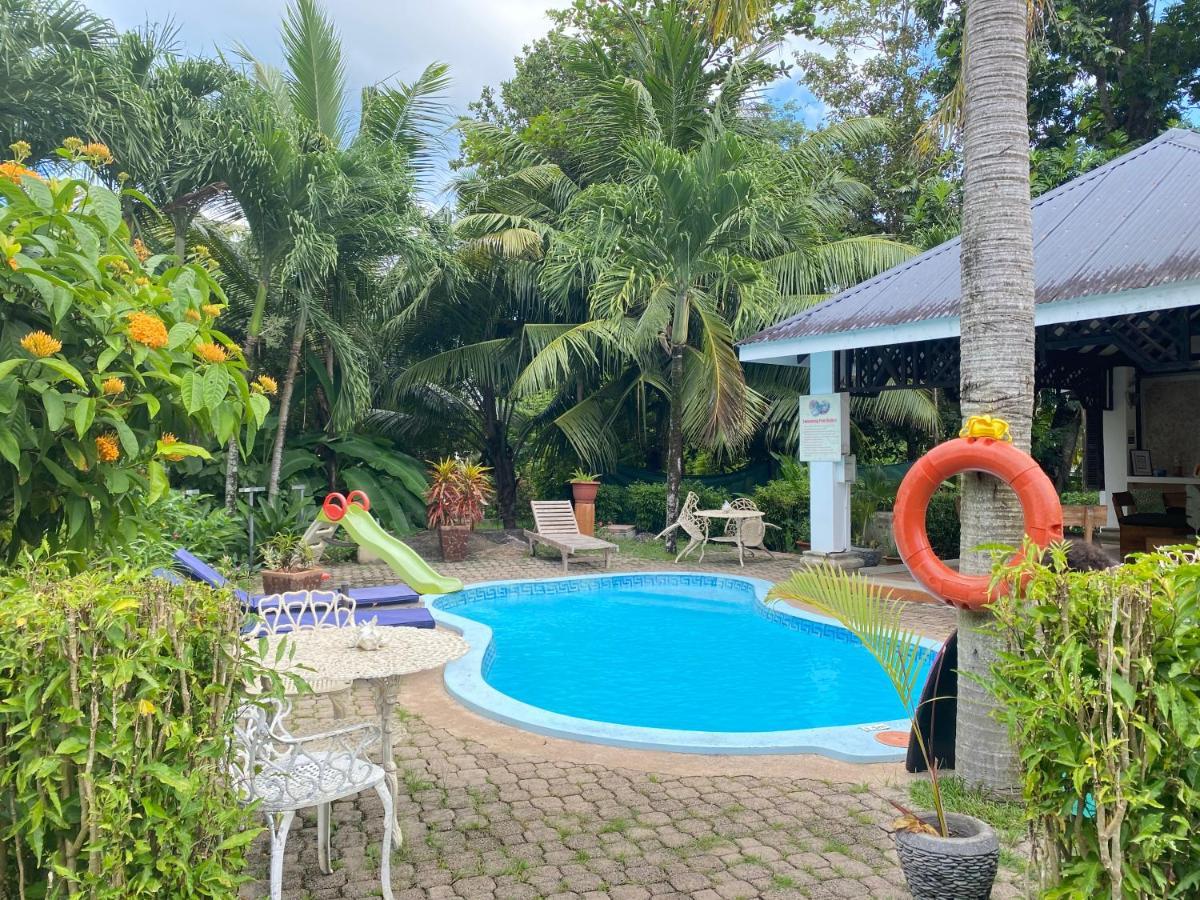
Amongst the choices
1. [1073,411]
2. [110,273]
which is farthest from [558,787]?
[1073,411]

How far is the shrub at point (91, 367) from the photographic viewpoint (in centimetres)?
236

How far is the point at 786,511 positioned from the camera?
13.2 meters

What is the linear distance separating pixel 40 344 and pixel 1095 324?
33.3 feet

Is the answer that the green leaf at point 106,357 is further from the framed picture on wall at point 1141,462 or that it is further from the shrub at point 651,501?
the framed picture on wall at point 1141,462

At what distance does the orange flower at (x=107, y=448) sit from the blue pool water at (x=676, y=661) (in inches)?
179

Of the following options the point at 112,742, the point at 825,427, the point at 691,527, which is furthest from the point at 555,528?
the point at 112,742

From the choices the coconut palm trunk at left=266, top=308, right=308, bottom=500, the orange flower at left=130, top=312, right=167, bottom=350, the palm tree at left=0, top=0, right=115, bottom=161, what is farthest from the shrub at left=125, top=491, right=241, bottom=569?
the orange flower at left=130, top=312, right=167, bottom=350

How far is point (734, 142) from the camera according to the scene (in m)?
11.3

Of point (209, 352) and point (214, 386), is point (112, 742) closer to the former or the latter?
point (214, 386)

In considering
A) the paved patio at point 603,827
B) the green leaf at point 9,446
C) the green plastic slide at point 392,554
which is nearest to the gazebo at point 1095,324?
the paved patio at point 603,827

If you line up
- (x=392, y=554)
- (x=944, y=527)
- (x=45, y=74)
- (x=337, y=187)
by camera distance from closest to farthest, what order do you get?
(x=392, y=554) < (x=45, y=74) < (x=337, y=187) < (x=944, y=527)

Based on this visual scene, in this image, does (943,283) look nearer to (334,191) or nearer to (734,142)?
(734,142)

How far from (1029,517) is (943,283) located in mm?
6628

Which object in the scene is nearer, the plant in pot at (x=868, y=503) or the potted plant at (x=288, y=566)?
the potted plant at (x=288, y=566)
